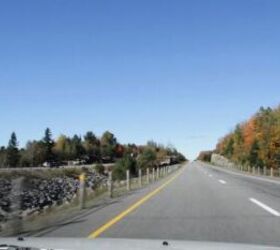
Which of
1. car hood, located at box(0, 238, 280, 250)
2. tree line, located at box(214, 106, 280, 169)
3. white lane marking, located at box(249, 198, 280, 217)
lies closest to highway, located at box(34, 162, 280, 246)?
white lane marking, located at box(249, 198, 280, 217)

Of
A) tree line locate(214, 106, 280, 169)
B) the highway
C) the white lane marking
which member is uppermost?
tree line locate(214, 106, 280, 169)

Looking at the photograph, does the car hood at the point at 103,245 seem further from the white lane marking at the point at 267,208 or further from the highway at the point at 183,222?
the white lane marking at the point at 267,208

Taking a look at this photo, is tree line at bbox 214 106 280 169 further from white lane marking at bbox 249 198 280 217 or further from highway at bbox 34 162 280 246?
highway at bbox 34 162 280 246

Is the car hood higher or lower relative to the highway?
higher

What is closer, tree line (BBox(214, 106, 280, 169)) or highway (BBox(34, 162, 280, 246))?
highway (BBox(34, 162, 280, 246))

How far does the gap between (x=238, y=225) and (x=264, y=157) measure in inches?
2898

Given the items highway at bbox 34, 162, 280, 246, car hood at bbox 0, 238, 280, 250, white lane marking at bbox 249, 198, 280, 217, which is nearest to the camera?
car hood at bbox 0, 238, 280, 250

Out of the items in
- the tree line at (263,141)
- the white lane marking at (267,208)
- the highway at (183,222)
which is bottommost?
the highway at (183,222)

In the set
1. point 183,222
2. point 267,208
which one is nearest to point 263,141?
point 267,208

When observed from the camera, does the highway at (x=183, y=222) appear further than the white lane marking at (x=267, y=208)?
No

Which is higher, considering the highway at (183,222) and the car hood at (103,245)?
the car hood at (103,245)

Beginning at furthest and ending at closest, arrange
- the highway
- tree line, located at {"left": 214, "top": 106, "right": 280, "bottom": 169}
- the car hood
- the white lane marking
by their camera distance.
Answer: tree line, located at {"left": 214, "top": 106, "right": 280, "bottom": 169}, the white lane marking, the highway, the car hood

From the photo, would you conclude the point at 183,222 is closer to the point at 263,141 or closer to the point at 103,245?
the point at 103,245

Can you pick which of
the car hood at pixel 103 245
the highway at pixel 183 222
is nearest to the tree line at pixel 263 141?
the highway at pixel 183 222
